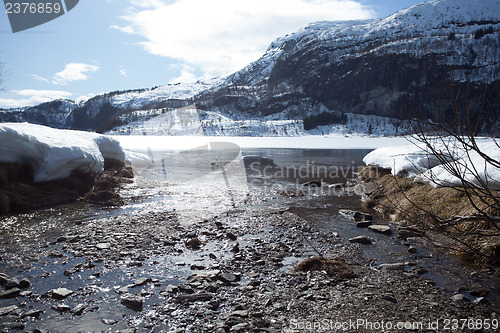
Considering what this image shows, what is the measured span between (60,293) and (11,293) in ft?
2.56

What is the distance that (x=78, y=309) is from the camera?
4.42 metres

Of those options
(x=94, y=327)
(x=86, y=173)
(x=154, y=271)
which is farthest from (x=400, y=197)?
(x=86, y=173)

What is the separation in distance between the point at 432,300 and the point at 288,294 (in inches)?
93.3

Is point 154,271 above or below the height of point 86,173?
below

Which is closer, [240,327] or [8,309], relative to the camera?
A: [240,327]

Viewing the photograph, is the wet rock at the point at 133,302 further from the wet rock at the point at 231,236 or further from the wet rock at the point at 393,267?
the wet rock at the point at 393,267

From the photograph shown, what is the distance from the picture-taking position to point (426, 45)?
195 m

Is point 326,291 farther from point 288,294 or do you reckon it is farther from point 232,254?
point 232,254

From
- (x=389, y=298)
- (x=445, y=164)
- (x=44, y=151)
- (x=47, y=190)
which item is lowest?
(x=389, y=298)

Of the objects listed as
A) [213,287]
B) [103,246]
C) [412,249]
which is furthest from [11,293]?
[412,249]

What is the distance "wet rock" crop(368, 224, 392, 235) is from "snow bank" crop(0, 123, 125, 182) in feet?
38.5

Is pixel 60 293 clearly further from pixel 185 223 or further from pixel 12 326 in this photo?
pixel 185 223

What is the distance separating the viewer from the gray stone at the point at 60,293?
471 centimetres

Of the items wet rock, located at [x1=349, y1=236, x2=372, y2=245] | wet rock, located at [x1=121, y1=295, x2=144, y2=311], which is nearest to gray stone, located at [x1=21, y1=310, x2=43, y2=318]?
wet rock, located at [x1=121, y1=295, x2=144, y2=311]
